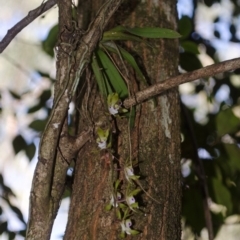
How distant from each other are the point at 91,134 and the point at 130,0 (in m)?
0.33

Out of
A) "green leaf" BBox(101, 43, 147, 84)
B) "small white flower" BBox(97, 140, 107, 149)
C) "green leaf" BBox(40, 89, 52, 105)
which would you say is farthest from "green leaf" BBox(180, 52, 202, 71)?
"small white flower" BBox(97, 140, 107, 149)

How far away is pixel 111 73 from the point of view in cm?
75

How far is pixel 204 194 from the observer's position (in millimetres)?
1046

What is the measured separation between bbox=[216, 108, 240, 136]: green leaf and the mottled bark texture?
1.07 ft

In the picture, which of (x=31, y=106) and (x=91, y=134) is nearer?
(x=91, y=134)

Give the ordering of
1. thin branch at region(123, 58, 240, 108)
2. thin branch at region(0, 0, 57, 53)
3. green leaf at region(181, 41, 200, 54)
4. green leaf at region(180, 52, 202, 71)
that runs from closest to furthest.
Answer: thin branch at region(123, 58, 240, 108) → thin branch at region(0, 0, 57, 53) → green leaf at region(181, 41, 200, 54) → green leaf at region(180, 52, 202, 71)

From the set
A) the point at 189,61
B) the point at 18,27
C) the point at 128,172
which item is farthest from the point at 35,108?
the point at 128,172

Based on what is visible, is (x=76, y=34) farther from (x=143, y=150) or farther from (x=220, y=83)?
Answer: (x=220, y=83)

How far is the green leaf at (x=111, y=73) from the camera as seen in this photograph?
2.43 ft

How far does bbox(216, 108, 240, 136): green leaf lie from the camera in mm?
1126

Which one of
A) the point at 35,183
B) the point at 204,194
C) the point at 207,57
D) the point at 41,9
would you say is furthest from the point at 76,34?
the point at 207,57

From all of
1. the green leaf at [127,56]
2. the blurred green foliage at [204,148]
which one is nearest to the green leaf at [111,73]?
the green leaf at [127,56]

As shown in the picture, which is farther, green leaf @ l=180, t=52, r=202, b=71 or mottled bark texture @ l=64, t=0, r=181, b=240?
green leaf @ l=180, t=52, r=202, b=71

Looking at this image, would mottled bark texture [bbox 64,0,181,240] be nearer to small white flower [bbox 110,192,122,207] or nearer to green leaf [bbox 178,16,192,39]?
small white flower [bbox 110,192,122,207]
